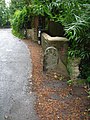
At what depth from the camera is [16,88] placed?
5.71m

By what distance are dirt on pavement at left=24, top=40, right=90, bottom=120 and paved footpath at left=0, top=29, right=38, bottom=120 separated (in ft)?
0.59

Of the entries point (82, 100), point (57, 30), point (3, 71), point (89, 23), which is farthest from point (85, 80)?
point (57, 30)

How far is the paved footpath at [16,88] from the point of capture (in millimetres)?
4418

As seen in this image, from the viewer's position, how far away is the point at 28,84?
237 inches

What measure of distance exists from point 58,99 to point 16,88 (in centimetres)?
115

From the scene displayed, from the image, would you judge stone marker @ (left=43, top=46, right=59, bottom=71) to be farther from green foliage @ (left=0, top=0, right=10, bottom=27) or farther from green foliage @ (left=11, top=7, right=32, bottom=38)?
green foliage @ (left=0, top=0, right=10, bottom=27)

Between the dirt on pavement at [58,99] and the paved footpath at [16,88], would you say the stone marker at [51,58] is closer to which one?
the dirt on pavement at [58,99]

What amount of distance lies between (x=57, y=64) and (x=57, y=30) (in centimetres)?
292

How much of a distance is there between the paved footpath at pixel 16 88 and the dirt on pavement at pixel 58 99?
180 millimetres

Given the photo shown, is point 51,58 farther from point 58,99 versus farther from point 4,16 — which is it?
point 4,16

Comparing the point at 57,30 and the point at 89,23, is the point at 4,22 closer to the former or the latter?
the point at 57,30

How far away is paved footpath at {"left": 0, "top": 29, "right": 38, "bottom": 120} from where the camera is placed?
442 cm

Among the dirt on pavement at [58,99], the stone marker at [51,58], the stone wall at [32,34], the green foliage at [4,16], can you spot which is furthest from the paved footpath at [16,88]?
the green foliage at [4,16]

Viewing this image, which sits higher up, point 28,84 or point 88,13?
point 88,13
